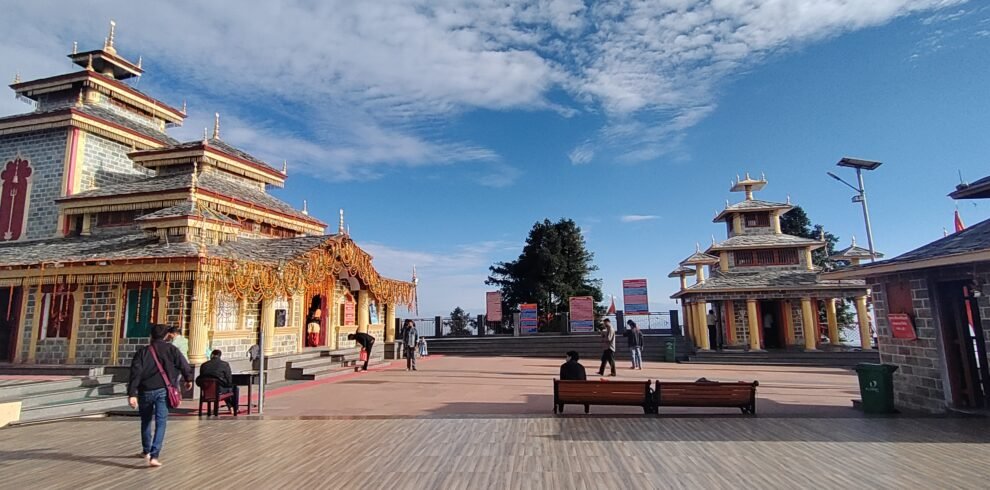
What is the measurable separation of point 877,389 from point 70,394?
1641cm

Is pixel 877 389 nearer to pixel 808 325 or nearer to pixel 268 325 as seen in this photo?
pixel 268 325

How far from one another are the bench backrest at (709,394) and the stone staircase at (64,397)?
1103cm

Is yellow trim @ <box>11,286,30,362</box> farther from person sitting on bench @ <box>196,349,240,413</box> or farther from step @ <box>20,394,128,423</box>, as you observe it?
person sitting on bench @ <box>196,349,240,413</box>

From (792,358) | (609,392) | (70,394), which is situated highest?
(609,392)

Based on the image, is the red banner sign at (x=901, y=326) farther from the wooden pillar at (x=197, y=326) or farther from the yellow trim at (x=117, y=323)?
the yellow trim at (x=117, y=323)

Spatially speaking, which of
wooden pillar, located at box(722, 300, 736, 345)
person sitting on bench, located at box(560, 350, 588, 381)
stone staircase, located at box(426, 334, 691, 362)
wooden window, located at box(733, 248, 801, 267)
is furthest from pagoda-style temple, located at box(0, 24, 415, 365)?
wooden window, located at box(733, 248, 801, 267)

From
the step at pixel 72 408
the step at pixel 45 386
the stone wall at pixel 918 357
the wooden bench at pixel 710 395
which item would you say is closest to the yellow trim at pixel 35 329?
the step at pixel 45 386

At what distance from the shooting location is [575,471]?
5.42m

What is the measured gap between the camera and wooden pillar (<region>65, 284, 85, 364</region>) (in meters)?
13.2

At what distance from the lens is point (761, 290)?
22.6 metres

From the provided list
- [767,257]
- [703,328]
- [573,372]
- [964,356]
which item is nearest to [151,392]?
[573,372]

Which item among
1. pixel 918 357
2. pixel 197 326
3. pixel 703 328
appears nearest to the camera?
pixel 918 357

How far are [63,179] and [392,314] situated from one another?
43.0ft

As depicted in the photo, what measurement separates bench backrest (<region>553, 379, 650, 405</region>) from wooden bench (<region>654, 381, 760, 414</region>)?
1.09ft
